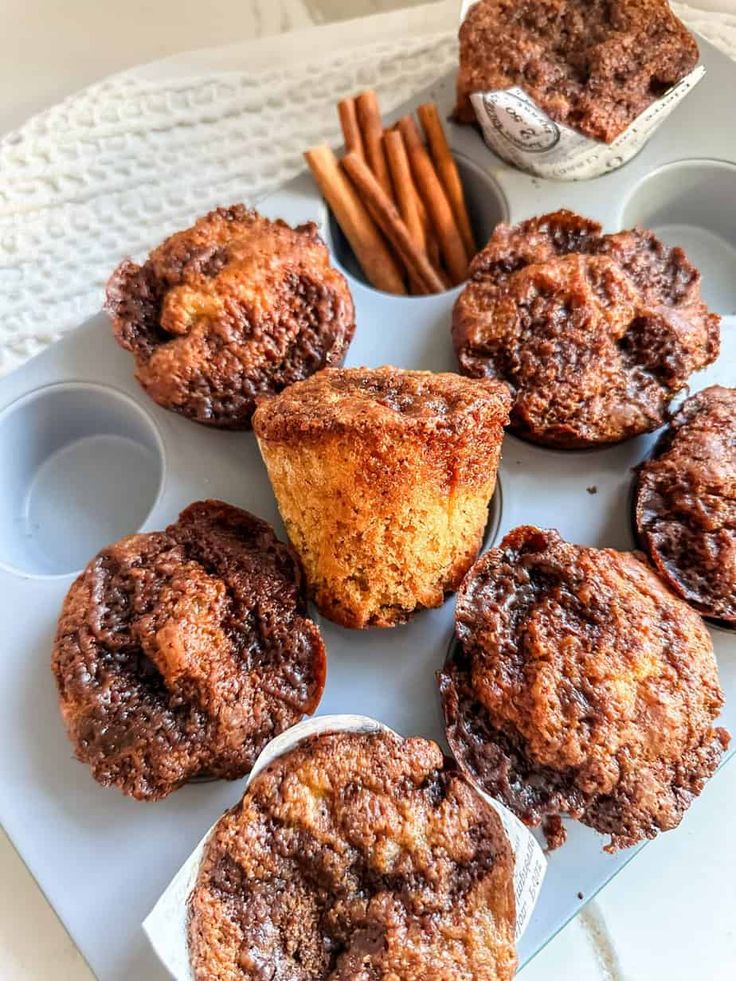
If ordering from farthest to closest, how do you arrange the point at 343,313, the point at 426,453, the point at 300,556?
1. the point at 343,313
2. the point at 300,556
3. the point at 426,453

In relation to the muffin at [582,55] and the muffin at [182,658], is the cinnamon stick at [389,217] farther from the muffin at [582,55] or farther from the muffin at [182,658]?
the muffin at [182,658]

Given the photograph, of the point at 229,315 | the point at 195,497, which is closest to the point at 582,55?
the point at 229,315

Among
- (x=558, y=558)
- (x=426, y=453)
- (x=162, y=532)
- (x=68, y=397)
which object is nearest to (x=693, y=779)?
(x=558, y=558)

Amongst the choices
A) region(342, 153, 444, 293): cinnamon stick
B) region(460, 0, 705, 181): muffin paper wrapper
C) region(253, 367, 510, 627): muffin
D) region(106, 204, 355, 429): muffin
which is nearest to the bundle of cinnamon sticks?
region(342, 153, 444, 293): cinnamon stick

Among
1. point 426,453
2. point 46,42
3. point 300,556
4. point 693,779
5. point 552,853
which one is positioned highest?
point 46,42

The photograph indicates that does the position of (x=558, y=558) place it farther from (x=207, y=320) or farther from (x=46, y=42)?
(x=46, y=42)

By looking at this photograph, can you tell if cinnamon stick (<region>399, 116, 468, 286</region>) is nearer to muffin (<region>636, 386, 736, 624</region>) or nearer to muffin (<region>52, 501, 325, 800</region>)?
muffin (<region>636, 386, 736, 624</region>)
